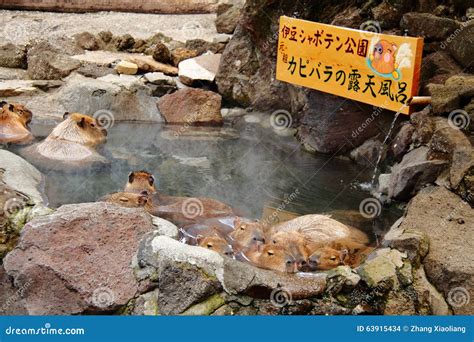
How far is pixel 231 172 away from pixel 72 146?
2.17 meters

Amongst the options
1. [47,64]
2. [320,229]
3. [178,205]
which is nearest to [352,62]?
[320,229]

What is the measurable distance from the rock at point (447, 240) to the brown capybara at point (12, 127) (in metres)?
5.71

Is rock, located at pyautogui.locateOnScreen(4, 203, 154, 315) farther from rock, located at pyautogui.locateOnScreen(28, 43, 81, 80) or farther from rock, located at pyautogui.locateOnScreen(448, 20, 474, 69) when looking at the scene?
rock, located at pyautogui.locateOnScreen(28, 43, 81, 80)

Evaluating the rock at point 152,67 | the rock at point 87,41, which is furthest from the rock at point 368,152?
the rock at point 87,41

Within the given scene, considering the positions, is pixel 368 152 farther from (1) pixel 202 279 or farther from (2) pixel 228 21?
(2) pixel 228 21

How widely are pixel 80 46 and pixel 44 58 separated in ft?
5.65

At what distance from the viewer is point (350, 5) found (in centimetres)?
1017

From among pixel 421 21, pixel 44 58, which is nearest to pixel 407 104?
pixel 421 21

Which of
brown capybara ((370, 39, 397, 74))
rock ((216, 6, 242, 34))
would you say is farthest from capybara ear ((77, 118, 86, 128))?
rock ((216, 6, 242, 34))

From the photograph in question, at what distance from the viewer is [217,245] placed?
228 inches

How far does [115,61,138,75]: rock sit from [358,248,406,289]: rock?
25.6 feet

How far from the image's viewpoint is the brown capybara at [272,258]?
5.51 m

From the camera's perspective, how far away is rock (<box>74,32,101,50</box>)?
45.9ft

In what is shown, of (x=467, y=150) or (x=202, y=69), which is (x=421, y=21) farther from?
(x=202, y=69)
